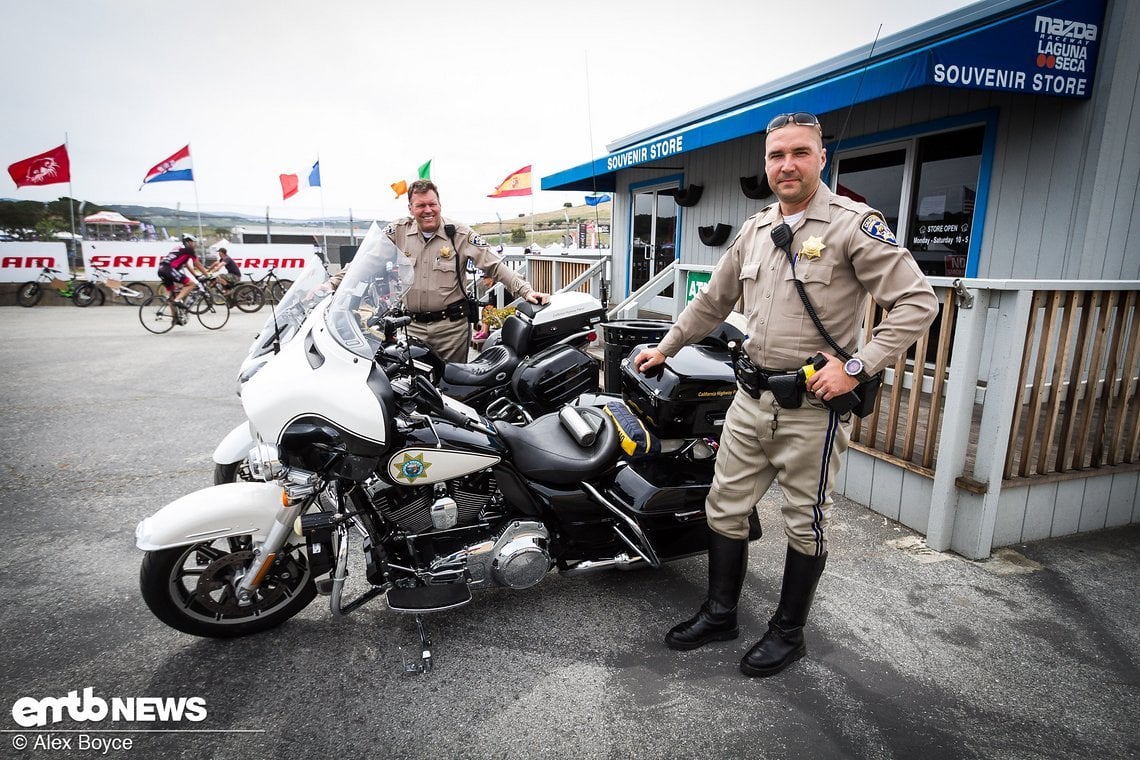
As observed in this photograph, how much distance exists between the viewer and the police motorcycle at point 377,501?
210 centimetres

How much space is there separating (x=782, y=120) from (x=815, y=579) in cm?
160

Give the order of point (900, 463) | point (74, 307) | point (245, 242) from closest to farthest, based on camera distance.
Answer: point (900, 463)
point (74, 307)
point (245, 242)

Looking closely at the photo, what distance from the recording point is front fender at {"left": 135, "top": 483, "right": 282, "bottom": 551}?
7.02 ft

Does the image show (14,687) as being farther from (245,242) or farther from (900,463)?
(245,242)

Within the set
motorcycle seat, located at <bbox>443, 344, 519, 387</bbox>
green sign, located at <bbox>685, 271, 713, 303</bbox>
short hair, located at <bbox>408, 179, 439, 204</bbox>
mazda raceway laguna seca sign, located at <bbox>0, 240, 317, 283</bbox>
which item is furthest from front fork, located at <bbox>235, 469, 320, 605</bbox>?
mazda raceway laguna seca sign, located at <bbox>0, 240, 317, 283</bbox>

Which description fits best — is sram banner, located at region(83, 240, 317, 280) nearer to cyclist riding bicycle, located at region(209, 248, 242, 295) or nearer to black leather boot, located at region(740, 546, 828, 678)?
Result: cyclist riding bicycle, located at region(209, 248, 242, 295)

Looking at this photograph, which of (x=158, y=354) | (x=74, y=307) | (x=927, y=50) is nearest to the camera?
(x=927, y=50)

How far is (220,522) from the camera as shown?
7.13 feet

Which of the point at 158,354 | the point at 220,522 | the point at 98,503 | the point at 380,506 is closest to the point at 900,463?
the point at 380,506

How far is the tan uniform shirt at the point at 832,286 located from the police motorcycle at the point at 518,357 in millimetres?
2040

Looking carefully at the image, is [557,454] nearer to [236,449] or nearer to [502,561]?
[502,561]

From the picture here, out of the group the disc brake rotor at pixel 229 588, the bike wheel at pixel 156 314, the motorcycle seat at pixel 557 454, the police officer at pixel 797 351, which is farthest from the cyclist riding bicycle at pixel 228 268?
the police officer at pixel 797 351

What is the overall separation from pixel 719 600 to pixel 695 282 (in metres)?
3.31

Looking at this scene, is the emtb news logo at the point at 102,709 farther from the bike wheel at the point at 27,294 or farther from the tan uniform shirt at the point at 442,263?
the bike wheel at the point at 27,294
